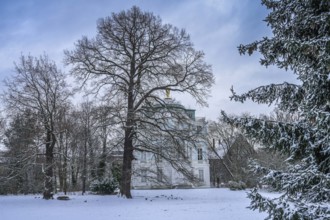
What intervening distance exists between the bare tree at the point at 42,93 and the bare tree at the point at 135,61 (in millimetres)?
1556

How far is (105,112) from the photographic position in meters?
16.1

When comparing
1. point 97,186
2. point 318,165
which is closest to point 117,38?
point 97,186

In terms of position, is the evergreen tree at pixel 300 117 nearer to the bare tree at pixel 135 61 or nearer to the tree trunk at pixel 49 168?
the bare tree at pixel 135 61

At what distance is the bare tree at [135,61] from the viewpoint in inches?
667

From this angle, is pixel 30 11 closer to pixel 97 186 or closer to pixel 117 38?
pixel 117 38

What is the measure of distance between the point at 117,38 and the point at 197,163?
24.8 meters

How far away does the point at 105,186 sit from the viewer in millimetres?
19766

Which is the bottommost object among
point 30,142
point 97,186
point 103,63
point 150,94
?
point 97,186

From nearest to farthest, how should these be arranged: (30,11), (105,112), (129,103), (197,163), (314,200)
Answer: (314,200) < (30,11) < (105,112) < (129,103) < (197,163)

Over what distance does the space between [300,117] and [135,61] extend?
14.0m

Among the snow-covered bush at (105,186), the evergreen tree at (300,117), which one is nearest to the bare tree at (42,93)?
the snow-covered bush at (105,186)

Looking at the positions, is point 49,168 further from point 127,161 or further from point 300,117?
point 300,117

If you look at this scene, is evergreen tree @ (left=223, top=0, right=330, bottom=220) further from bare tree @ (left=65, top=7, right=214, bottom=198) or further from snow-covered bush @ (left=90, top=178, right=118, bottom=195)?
snow-covered bush @ (left=90, top=178, right=118, bottom=195)

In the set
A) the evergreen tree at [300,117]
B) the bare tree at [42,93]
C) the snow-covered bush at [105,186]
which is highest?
the bare tree at [42,93]
